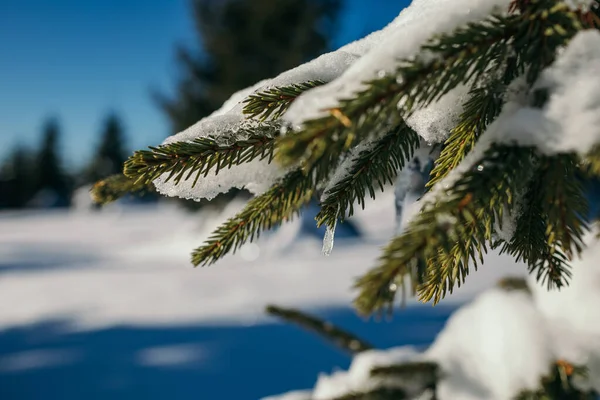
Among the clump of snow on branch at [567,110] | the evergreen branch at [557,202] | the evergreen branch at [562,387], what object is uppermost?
the clump of snow on branch at [567,110]

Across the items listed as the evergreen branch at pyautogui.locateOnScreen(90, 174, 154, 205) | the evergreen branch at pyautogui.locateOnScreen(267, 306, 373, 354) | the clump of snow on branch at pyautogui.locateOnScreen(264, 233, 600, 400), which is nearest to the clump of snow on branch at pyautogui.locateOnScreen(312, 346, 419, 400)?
the clump of snow on branch at pyautogui.locateOnScreen(264, 233, 600, 400)

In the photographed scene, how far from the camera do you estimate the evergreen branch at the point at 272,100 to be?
59 cm

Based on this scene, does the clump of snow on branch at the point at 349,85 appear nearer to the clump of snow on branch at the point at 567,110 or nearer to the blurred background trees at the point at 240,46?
the clump of snow on branch at the point at 567,110

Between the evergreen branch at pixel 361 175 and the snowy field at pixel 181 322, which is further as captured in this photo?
the snowy field at pixel 181 322

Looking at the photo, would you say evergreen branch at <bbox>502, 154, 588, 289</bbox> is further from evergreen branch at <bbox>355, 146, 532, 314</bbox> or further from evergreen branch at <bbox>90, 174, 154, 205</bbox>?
evergreen branch at <bbox>90, 174, 154, 205</bbox>

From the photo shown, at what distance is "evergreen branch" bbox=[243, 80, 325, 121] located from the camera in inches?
23.3

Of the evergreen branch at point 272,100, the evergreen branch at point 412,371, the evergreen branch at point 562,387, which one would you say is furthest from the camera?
the evergreen branch at point 412,371

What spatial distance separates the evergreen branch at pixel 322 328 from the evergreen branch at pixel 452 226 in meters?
0.79

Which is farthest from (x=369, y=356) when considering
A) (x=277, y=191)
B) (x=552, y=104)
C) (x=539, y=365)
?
(x=552, y=104)

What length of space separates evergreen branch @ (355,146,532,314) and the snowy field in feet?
1.93

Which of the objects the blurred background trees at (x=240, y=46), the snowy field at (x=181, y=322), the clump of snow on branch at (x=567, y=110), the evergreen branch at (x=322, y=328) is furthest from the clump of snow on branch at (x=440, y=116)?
the blurred background trees at (x=240, y=46)

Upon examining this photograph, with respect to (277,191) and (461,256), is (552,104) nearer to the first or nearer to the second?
(461,256)

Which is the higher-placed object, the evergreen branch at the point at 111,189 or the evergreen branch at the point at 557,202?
the evergreen branch at the point at 111,189

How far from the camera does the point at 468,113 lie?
0.50m
